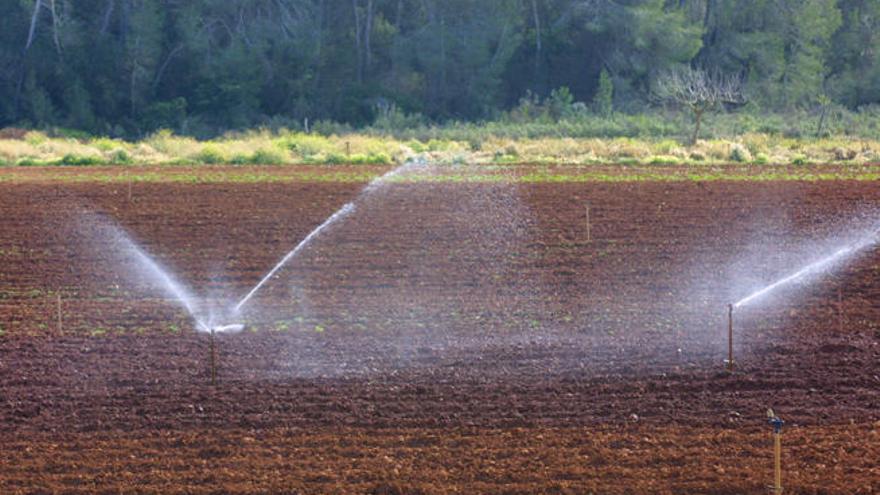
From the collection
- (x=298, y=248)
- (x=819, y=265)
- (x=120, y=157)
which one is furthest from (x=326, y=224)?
(x=120, y=157)

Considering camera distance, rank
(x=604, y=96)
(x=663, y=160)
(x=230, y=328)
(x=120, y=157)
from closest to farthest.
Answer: (x=230, y=328)
(x=663, y=160)
(x=120, y=157)
(x=604, y=96)

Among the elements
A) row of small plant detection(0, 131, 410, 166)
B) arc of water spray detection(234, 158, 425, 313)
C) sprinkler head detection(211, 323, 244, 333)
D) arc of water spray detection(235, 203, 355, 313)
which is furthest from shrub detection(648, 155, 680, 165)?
sprinkler head detection(211, 323, 244, 333)

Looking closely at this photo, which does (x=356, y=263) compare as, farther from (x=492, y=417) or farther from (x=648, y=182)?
(x=648, y=182)

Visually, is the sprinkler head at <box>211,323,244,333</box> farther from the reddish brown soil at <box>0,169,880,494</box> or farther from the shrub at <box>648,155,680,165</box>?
the shrub at <box>648,155,680,165</box>

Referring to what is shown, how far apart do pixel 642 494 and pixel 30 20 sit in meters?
61.8

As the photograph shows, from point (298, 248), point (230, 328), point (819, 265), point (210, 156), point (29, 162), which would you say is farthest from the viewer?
point (210, 156)

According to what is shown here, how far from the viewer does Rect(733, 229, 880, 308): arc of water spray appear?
1612 centimetres

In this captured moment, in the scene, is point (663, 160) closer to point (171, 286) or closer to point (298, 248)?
point (298, 248)

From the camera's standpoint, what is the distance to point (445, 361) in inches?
490

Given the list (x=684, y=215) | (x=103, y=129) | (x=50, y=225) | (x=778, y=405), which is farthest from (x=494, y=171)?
(x=103, y=129)

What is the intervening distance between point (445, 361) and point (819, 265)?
8406 millimetres

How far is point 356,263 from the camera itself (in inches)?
738

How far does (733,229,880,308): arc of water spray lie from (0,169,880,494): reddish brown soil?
0.31 metres

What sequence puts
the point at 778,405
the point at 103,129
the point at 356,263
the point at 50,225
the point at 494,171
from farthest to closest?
the point at 103,129 → the point at 494,171 → the point at 50,225 → the point at 356,263 → the point at 778,405
